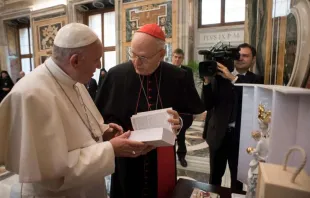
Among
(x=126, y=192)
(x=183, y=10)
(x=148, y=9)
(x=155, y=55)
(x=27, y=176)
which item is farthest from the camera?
(x=148, y=9)

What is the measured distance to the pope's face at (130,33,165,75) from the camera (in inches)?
61.2

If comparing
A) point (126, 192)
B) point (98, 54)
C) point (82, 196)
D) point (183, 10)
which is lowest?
point (126, 192)

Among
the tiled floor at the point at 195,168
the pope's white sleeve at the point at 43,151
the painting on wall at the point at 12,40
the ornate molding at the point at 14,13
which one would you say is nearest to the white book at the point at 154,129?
the pope's white sleeve at the point at 43,151

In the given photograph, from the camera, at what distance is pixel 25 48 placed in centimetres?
1203

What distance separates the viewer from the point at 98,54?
1.19 meters

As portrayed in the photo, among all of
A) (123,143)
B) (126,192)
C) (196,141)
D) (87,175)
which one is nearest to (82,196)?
(87,175)

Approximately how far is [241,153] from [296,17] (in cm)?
106

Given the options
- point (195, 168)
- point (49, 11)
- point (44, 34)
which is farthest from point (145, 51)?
point (44, 34)

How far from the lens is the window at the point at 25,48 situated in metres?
11.9

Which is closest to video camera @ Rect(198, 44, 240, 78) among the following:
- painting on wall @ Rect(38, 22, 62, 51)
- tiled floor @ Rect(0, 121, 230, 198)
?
tiled floor @ Rect(0, 121, 230, 198)

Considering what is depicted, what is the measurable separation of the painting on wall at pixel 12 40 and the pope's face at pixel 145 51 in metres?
12.9

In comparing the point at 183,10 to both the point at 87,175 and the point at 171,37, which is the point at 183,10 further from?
the point at 87,175

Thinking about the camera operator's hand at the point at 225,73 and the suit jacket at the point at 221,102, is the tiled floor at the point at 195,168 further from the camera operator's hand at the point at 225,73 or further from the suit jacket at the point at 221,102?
the camera operator's hand at the point at 225,73

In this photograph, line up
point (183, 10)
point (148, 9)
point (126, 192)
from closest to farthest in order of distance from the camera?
point (126, 192) → point (183, 10) → point (148, 9)
